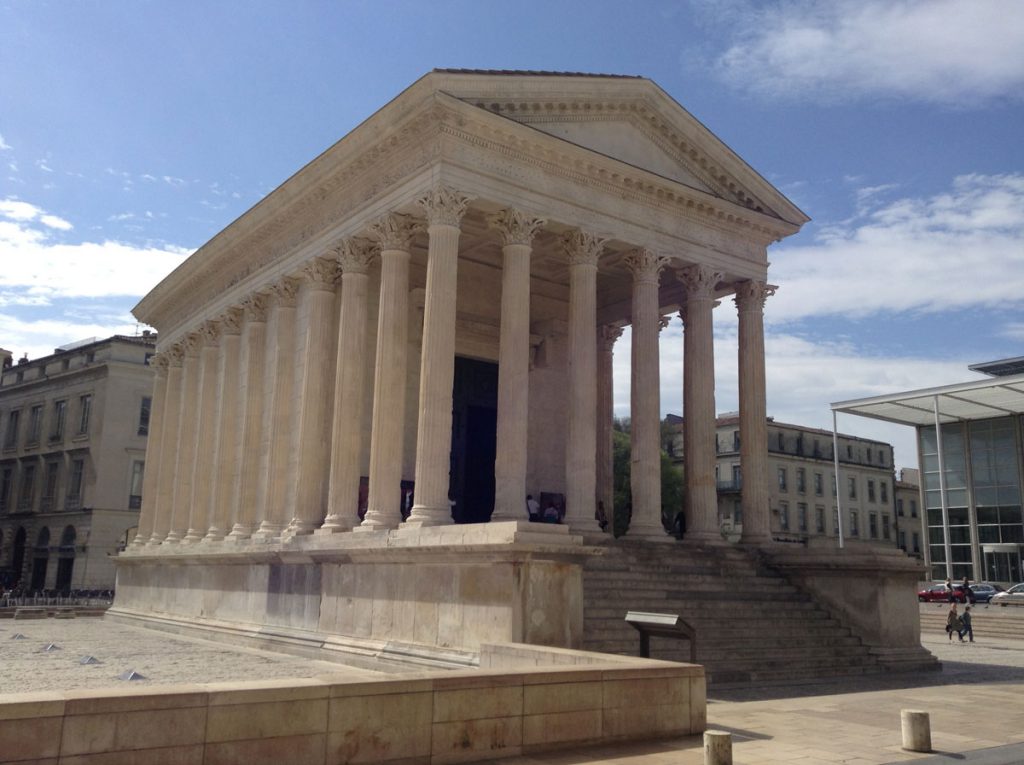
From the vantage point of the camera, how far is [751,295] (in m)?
28.9

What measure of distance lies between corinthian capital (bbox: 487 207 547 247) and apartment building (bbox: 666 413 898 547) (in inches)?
2147

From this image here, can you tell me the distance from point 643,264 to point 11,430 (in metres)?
56.9

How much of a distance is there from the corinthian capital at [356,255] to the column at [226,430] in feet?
28.5

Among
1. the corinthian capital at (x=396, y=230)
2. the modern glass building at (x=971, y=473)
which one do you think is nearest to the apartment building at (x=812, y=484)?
the modern glass building at (x=971, y=473)

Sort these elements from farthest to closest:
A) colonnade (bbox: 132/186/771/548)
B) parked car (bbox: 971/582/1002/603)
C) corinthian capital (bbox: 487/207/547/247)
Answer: parked car (bbox: 971/582/1002/603) < corinthian capital (bbox: 487/207/547/247) < colonnade (bbox: 132/186/771/548)

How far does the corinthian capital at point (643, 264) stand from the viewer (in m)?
26.3

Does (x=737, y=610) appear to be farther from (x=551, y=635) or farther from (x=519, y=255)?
(x=519, y=255)

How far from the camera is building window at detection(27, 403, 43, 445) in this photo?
210 ft

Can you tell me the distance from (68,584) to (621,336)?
139 feet

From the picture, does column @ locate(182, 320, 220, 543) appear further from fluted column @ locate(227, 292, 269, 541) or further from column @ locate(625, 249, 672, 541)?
column @ locate(625, 249, 672, 541)

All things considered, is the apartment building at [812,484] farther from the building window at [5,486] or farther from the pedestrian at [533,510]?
the building window at [5,486]

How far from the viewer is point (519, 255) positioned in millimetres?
23531

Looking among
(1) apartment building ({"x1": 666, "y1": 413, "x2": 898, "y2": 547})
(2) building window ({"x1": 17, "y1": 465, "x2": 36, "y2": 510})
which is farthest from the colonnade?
(1) apartment building ({"x1": 666, "y1": 413, "x2": 898, "y2": 547})

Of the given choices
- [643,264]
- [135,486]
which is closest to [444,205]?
[643,264]
